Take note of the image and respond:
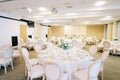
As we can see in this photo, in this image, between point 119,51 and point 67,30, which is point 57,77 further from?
point 67,30

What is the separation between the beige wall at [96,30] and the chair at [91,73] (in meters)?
13.6

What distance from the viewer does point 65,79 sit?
255 centimetres

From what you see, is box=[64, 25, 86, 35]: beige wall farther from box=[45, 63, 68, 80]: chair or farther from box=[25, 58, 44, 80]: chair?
box=[45, 63, 68, 80]: chair

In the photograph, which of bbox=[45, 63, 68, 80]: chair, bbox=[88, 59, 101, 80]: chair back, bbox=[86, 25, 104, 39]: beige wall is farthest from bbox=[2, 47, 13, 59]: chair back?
bbox=[86, 25, 104, 39]: beige wall

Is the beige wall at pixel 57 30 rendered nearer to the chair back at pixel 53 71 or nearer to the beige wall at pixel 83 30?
the beige wall at pixel 83 30

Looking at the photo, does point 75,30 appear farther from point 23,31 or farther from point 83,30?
point 23,31

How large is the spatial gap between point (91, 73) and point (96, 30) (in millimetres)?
14053

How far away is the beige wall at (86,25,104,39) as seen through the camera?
15.3 metres

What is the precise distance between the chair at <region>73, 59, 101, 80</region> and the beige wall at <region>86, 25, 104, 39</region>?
1357 centimetres

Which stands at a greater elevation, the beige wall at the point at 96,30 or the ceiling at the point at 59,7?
the ceiling at the point at 59,7

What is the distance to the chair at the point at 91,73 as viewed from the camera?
2.37m

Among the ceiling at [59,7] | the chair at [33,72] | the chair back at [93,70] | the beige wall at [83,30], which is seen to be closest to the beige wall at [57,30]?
the beige wall at [83,30]

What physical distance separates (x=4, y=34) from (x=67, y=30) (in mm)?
11124

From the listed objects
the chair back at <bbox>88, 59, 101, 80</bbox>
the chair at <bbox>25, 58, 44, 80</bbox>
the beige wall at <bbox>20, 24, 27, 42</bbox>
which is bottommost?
the chair at <bbox>25, 58, 44, 80</bbox>
